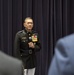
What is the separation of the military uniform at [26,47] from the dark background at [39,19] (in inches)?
86.6

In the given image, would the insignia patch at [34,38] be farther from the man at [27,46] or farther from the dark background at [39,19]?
the dark background at [39,19]

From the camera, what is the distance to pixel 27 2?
26.3 ft

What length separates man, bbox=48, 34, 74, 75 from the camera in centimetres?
84

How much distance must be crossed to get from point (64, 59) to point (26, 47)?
487 centimetres

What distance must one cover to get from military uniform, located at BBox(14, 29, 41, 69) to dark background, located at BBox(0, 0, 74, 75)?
220 centimetres

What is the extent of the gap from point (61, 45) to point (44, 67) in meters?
7.26

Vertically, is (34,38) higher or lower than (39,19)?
lower

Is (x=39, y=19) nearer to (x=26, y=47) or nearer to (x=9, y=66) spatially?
(x=26, y=47)

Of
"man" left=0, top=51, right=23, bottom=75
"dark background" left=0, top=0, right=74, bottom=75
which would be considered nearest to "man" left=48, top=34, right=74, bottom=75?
"man" left=0, top=51, right=23, bottom=75

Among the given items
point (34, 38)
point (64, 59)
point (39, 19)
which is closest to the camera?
point (64, 59)

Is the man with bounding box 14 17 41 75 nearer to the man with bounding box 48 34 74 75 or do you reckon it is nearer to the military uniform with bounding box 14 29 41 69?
the military uniform with bounding box 14 29 41 69

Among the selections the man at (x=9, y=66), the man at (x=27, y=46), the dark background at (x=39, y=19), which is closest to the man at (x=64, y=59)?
the man at (x=9, y=66)

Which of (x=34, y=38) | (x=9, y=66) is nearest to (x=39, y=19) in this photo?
(x=34, y=38)

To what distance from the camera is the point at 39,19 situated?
8102mm
